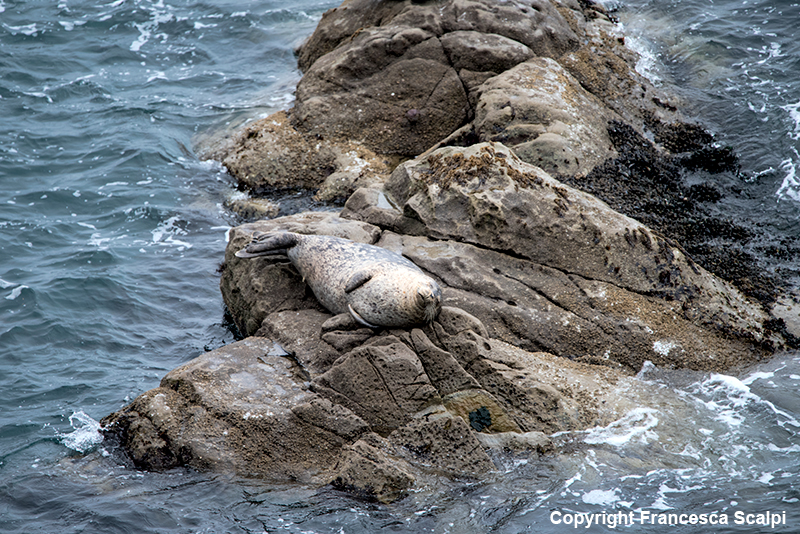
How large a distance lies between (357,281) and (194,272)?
395 centimetres

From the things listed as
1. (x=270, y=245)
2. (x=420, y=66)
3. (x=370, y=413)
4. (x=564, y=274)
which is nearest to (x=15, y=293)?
(x=270, y=245)

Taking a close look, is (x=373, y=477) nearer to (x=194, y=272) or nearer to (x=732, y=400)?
(x=732, y=400)

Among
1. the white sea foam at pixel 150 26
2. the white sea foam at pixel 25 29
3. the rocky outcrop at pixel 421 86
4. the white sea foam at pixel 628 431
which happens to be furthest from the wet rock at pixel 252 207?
the white sea foam at pixel 25 29

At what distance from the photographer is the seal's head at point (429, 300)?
19.4 ft

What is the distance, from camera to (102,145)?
12.9 meters

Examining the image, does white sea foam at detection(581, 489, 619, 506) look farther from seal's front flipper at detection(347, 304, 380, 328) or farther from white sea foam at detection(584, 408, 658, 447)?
seal's front flipper at detection(347, 304, 380, 328)

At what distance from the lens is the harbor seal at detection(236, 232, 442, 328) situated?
20.1 feet

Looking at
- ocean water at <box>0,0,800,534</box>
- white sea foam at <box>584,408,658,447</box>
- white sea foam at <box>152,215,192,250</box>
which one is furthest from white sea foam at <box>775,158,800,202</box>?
white sea foam at <box>152,215,192,250</box>

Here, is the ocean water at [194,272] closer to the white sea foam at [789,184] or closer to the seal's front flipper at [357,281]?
the white sea foam at [789,184]

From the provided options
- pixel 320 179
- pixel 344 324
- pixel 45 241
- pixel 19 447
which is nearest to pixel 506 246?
pixel 344 324

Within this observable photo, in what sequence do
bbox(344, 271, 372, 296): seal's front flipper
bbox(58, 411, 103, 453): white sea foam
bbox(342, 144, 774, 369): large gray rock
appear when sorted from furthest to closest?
1. bbox(342, 144, 774, 369): large gray rock
2. bbox(344, 271, 372, 296): seal's front flipper
3. bbox(58, 411, 103, 453): white sea foam

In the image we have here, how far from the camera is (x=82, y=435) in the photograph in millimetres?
6465

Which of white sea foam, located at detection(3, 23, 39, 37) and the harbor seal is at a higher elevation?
white sea foam, located at detection(3, 23, 39, 37)

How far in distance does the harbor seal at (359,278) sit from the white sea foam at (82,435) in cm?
221
